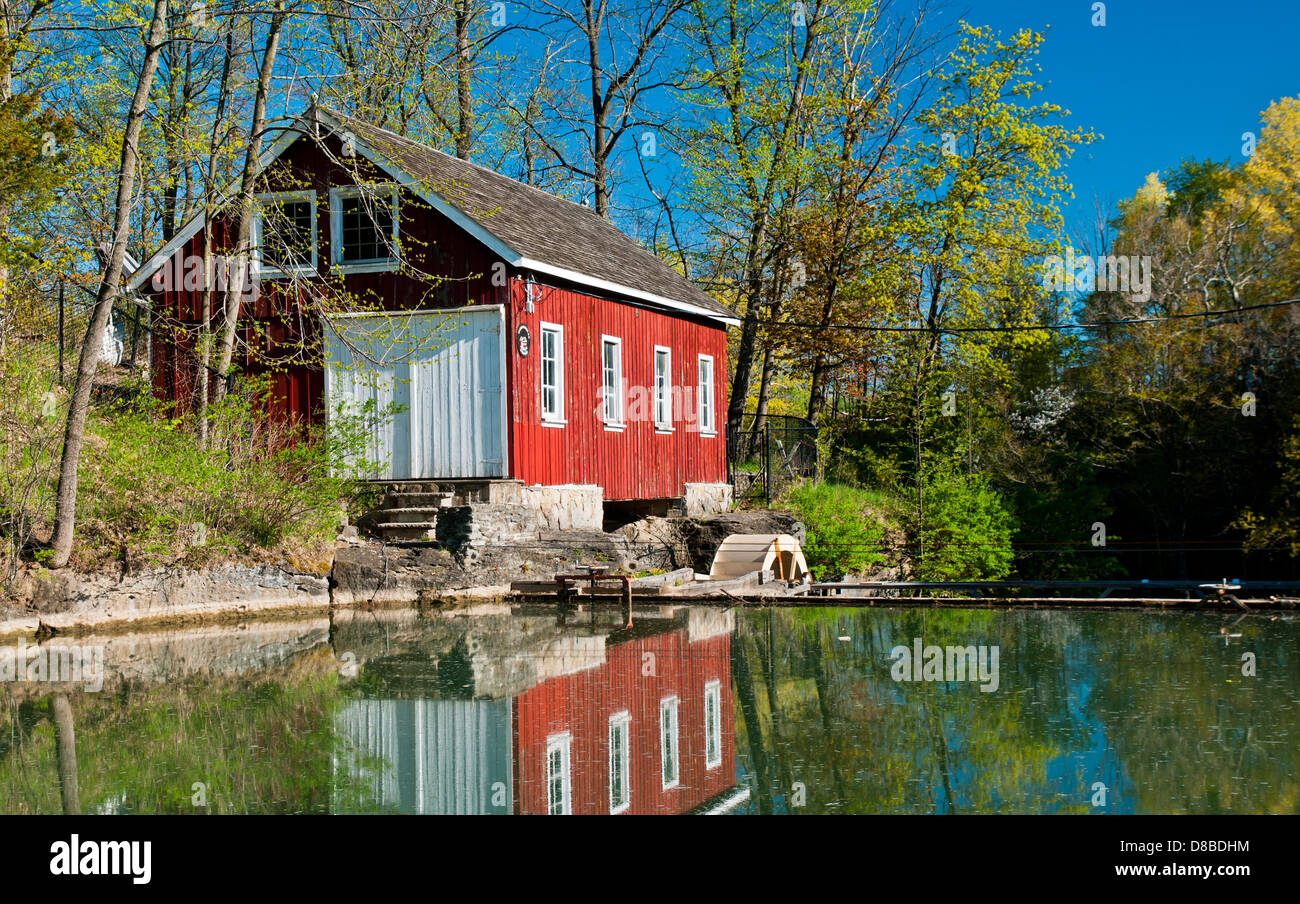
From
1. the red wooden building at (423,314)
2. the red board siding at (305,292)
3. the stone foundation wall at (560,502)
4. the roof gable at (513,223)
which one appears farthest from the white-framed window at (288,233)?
the stone foundation wall at (560,502)

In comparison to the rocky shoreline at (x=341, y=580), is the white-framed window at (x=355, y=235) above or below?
above

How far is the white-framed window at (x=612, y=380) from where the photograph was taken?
21.7 metres

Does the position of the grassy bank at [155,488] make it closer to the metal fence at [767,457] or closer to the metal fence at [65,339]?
the metal fence at [65,339]

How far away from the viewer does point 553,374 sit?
20.0 m

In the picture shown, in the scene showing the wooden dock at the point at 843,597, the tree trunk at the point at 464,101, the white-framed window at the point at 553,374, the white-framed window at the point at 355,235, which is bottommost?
the wooden dock at the point at 843,597

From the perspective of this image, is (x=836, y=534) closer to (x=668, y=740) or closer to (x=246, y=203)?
(x=246, y=203)

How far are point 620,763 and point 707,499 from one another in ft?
59.7

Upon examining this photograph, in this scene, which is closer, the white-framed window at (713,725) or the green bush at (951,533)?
the white-framed window at (713,725)

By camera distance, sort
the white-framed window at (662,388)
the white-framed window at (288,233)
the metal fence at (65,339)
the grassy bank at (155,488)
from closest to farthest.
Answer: the grassy bank at (155,488) → the metal fence at (65,339) → the white-framed window at (288,233) → the white-framed window at (662,388)

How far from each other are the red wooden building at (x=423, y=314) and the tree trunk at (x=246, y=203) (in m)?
0.28

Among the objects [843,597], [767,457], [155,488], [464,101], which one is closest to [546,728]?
[155,488]

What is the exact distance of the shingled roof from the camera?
18.6 meters

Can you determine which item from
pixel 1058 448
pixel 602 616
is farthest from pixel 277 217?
pixel 1058 448
